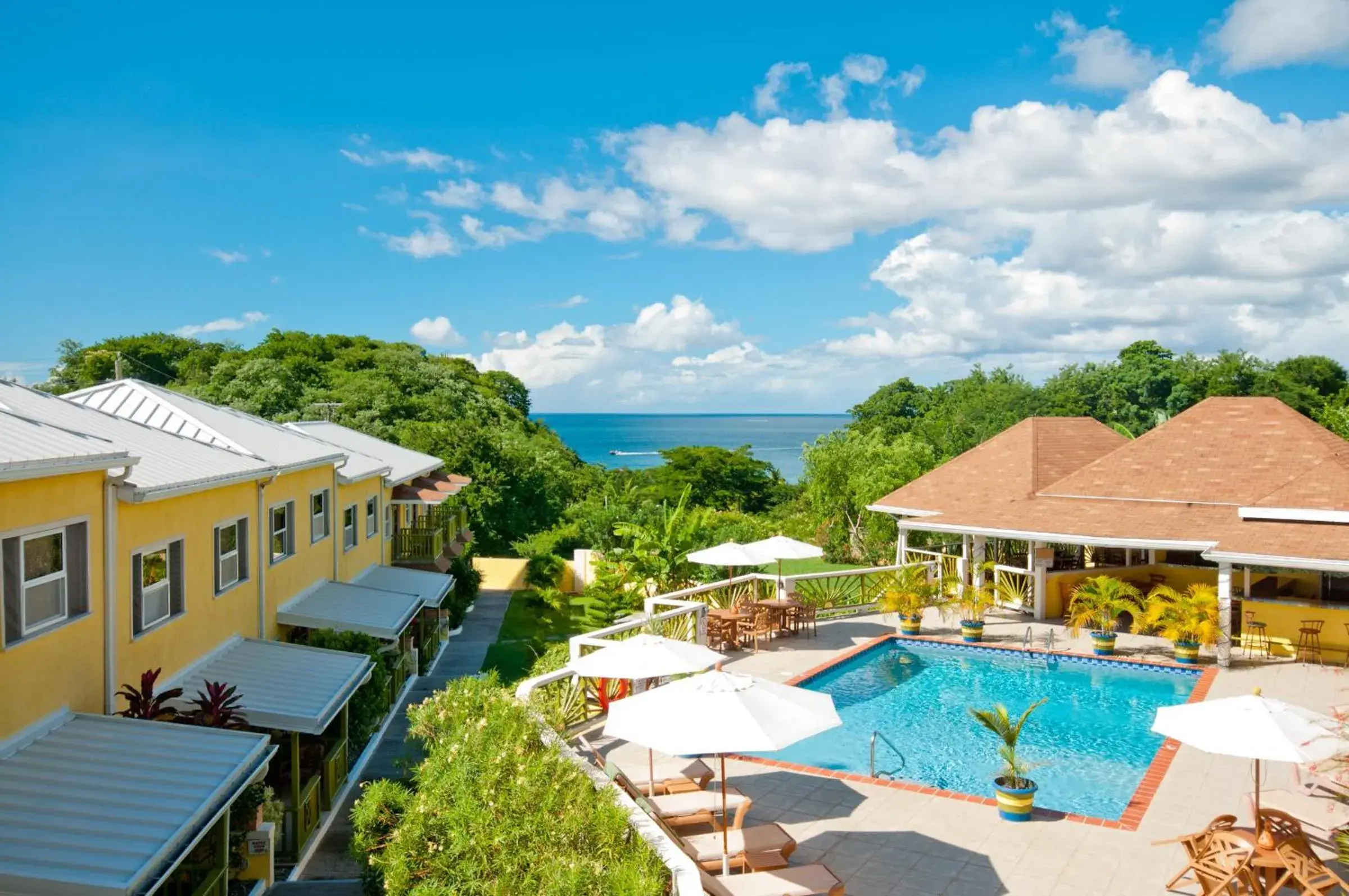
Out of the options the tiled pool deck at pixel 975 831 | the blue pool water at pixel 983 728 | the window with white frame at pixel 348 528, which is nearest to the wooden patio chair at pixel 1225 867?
the tiled pool deck at pixel 975 831

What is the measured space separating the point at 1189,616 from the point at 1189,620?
9 centimetres

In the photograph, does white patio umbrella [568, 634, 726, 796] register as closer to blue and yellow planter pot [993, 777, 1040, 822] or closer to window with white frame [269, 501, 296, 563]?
blue and yellow planter pot [993, 777, 1040, 822]

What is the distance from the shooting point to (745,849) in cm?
1000

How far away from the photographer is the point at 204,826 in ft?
28.7

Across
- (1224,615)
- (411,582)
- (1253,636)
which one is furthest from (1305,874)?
(411,582)

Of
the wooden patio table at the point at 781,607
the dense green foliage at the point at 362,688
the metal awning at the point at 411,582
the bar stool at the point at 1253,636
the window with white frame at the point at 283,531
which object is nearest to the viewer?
the dense green foliage at the point at 362,688

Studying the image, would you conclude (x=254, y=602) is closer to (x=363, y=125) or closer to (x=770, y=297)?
(x=363, y=125)

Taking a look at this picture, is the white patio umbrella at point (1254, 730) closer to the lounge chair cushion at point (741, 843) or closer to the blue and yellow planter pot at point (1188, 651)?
the lounge chair cushion at point (741, 843)

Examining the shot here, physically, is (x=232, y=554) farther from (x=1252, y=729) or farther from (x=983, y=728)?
(x=1252, y=729)

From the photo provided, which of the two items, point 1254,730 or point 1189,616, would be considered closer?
point 1254,730

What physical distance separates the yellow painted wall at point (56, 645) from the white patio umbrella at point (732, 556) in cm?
1316

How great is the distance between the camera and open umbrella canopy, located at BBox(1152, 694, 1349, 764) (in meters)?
9.88

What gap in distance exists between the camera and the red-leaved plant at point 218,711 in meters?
11.8

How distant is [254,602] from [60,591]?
6.43 m
